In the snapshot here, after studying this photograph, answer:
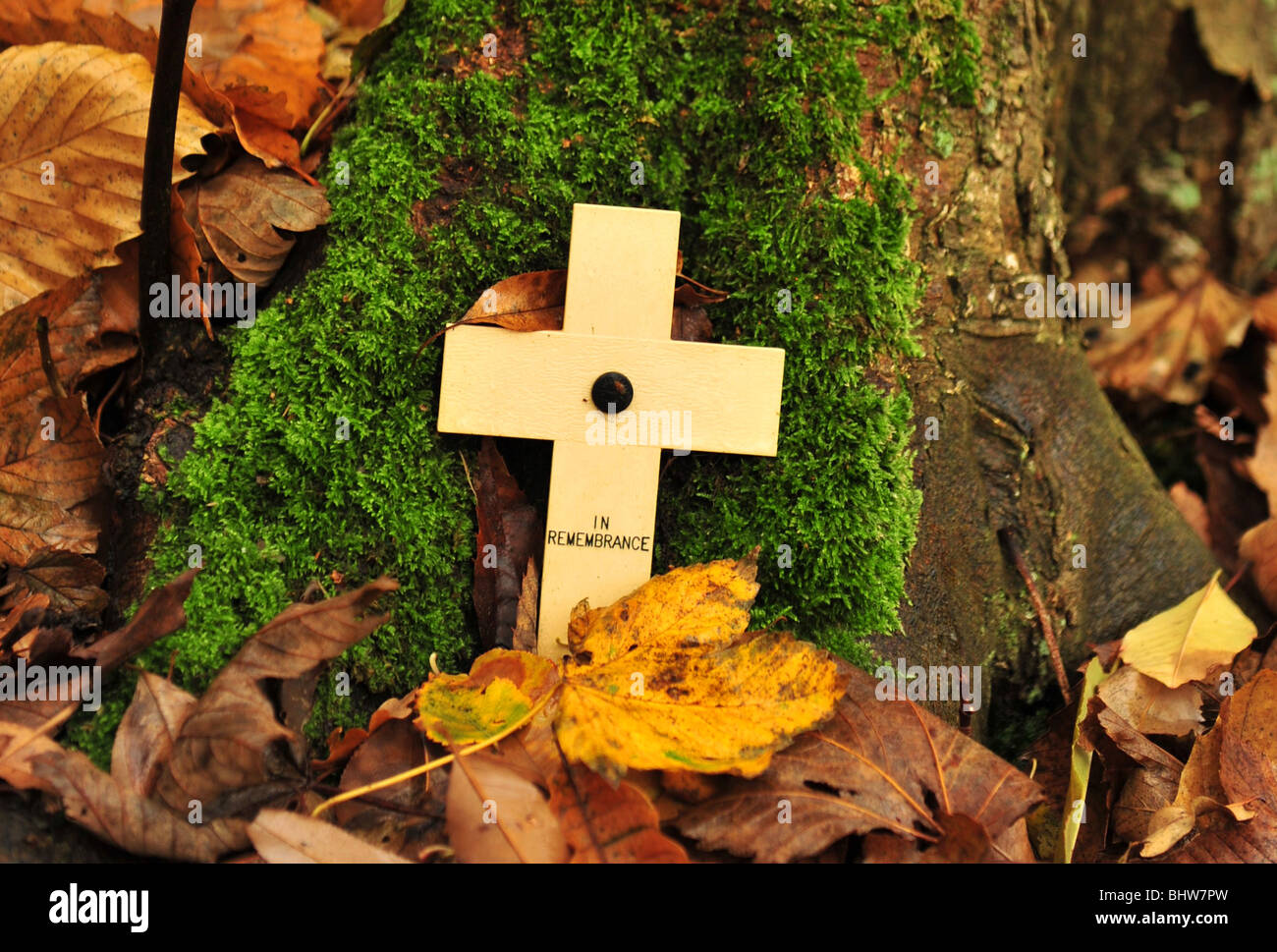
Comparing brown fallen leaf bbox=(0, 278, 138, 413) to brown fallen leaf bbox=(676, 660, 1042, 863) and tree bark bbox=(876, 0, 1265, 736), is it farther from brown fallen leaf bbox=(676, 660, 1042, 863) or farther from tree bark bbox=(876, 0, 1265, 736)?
tree bark bbox=(876, 0, 1265, 736)

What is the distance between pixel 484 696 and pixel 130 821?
1.89 feet

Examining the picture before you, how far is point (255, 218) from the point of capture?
2.07 m

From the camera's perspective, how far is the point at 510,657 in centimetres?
176

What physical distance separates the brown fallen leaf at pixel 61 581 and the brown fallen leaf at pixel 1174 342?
10.2 feet

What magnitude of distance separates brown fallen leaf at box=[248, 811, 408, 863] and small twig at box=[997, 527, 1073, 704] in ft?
5.11

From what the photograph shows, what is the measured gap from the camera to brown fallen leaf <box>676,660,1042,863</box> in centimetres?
150

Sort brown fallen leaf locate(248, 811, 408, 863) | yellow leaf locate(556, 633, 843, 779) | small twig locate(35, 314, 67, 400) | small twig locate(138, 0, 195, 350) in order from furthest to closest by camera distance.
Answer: small twig locate(35, 314, 67, 400), small twig locate(138, 0, 195, 350), yellow leaf locate(556, 633, 843, 779), brown fallen leaf locate(248, 811, 408, 863)

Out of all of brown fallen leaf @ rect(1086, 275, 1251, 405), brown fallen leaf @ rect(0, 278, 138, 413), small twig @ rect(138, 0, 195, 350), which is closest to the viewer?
small twig @ rect(138, 0, 195, 350)

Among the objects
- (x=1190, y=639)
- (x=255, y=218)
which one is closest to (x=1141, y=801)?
(x=1190, y=639)

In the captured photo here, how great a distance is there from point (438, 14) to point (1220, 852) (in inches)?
90.0

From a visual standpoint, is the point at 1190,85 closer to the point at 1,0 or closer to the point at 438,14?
the point at 438,14

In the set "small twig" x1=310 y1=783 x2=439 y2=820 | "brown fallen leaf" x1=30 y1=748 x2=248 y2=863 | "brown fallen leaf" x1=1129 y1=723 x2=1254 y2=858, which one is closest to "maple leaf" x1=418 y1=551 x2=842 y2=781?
"small twig" x1=310 y1=783 x2=439 y2=820

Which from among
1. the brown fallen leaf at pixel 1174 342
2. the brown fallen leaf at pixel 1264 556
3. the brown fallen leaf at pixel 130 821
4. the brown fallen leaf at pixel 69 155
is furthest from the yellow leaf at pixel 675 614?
the brown fallen leaf at pixel 1174 342

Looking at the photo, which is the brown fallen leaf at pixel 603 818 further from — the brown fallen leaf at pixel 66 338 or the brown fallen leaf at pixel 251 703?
the brown fallen leaf at pixel 66 338
